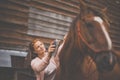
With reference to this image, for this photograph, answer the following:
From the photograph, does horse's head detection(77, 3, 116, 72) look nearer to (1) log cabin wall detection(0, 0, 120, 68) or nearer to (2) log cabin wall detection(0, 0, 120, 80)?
(2) log cabin wall detection(0, 0, 120, 80)

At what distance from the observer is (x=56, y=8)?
31.6ft

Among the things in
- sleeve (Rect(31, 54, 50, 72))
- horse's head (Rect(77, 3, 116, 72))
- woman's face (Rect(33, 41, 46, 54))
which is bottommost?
sleeve (Rect(31, 54, 50, 72))

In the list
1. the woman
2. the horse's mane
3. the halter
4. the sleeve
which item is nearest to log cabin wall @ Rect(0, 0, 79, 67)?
the woman

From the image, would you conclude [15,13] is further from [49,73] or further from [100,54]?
[100,54]

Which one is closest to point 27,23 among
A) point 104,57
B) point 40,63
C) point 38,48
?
point 38,48

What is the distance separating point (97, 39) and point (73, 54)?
→ 0.49 m

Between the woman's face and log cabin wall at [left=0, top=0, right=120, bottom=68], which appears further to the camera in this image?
log cabin wall at [left=0, top=0, right=120, bottom=68]

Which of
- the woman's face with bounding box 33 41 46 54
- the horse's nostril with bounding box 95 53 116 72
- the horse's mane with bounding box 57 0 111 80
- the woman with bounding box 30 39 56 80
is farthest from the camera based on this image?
the woman's face with bounding box 33 41 46 54

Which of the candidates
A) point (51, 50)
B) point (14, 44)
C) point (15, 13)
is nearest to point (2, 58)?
point (14, 44)

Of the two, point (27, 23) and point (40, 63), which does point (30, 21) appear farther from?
point (40, 63)

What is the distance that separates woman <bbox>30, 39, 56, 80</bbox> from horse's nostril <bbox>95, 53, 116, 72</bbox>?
1.04 metres

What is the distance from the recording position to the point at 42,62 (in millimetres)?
A: 4770

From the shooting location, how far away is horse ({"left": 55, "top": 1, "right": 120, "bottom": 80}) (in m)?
3.69

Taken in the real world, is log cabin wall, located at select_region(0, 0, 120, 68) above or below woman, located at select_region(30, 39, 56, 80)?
above
